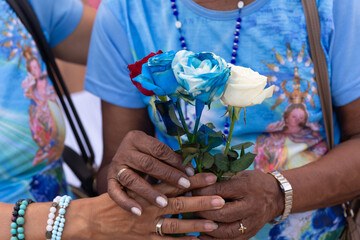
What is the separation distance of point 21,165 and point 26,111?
21cm

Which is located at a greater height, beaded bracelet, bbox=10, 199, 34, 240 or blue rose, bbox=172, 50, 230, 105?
blue rose, bbox=172, 50, 230, 105

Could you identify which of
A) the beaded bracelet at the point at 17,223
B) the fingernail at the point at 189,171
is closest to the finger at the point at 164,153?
the fingernail at the point at 189,171

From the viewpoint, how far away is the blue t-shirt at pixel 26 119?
4.77 ft

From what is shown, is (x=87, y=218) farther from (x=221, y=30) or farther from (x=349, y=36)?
(x=349, y=36)

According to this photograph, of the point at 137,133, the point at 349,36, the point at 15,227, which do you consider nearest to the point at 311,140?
the point at 349,36

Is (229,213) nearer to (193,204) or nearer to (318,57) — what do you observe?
(193,204)

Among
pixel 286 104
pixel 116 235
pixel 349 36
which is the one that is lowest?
pixel 116 235

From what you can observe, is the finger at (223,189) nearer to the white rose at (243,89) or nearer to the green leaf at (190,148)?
the green leaf at (190,148)

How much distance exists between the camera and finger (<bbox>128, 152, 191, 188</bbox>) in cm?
107

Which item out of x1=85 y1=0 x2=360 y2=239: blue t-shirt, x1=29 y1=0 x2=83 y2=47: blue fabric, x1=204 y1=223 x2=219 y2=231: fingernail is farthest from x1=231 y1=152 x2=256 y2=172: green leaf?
x1=29 y1=0 x2=83 y2=47: blue fabric

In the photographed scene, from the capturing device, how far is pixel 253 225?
1.15m

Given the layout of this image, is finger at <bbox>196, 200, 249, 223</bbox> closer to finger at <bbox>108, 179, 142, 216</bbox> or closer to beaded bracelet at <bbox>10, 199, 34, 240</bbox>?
finger at <bbox>108, 179, 142, 216</bbox>

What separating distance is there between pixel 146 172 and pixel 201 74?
0.42 metres

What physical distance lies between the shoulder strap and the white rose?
0.45m
